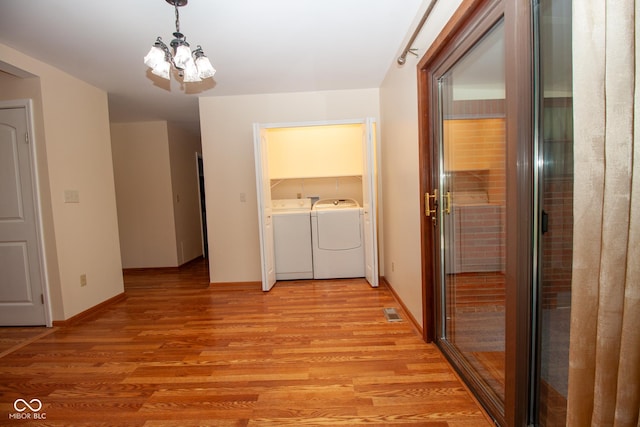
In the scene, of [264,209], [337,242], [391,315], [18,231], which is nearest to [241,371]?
[391,315]

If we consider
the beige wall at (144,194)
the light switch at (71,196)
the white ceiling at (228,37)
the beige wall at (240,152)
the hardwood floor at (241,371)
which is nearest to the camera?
the hardwood floor at (241,371)

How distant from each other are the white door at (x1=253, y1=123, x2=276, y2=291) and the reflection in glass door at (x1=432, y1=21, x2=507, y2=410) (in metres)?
1.91

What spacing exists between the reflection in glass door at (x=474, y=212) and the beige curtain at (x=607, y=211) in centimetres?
56

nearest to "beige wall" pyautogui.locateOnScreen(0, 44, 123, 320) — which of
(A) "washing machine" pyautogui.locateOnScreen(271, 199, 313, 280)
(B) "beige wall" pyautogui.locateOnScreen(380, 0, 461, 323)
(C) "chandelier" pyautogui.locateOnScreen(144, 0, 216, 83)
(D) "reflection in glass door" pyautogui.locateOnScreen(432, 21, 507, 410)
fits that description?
(C) "chandelier" pyautogui.locateOnScreen(144, 0, 216, 83)

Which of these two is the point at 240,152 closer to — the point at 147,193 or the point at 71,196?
the point at 71,196

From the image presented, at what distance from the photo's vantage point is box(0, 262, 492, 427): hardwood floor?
138 cm

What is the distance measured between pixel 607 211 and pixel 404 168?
5.65 feet

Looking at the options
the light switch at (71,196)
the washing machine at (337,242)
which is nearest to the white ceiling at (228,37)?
the light switch at (71,196)

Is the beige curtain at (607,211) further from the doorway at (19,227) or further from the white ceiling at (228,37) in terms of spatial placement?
the doorway at (19,227)

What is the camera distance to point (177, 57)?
5.26 feet

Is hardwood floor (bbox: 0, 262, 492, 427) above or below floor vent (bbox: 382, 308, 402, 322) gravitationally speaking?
below

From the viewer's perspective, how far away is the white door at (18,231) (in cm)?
240

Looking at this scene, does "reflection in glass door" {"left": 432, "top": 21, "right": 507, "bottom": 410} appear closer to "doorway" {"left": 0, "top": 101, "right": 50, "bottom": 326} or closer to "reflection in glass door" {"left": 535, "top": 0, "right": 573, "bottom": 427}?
"reflection in glass door" {"left": 535, "top": 0, "right": 573, "bottom": 427}

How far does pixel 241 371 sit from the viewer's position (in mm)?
1724
